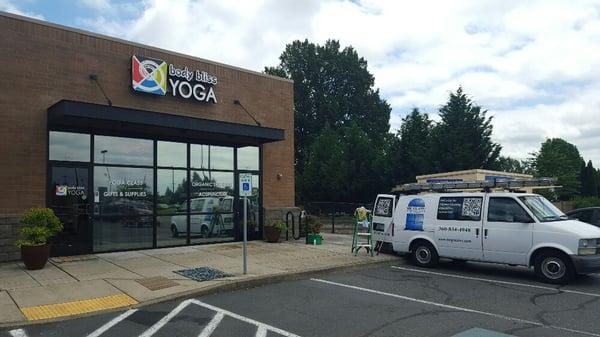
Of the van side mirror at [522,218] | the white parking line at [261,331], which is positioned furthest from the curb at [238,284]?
the van side mirror at [522,218]

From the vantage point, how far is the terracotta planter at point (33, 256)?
1091 cm

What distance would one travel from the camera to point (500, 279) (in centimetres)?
1099

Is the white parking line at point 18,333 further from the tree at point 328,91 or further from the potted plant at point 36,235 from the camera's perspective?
the tree at point 328,91

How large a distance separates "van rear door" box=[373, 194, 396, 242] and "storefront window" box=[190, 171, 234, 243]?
5.03 meters

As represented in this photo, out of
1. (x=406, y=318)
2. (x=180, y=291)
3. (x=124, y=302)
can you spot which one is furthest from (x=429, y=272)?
(x=124, y=302)

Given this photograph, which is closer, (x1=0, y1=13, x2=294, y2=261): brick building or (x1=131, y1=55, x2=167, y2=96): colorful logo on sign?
(x1=0, y1=13, x2=294, y2=261): brick building

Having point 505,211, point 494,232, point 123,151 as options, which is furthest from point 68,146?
point 505,211

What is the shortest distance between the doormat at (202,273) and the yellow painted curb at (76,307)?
5.97ft

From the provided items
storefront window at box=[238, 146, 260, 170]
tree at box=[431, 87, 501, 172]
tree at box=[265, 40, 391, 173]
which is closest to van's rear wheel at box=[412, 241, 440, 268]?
storefront window at box=[238, 146, 260, 170]

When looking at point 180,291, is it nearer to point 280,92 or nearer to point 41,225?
point 41,225

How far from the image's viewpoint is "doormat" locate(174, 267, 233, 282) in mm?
10188

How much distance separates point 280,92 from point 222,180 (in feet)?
14.1

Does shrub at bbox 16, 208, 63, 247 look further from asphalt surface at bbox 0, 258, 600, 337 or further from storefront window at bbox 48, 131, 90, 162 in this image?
asphalt surface at bbox 0, 258, 600, 337

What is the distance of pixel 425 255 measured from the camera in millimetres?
12703
